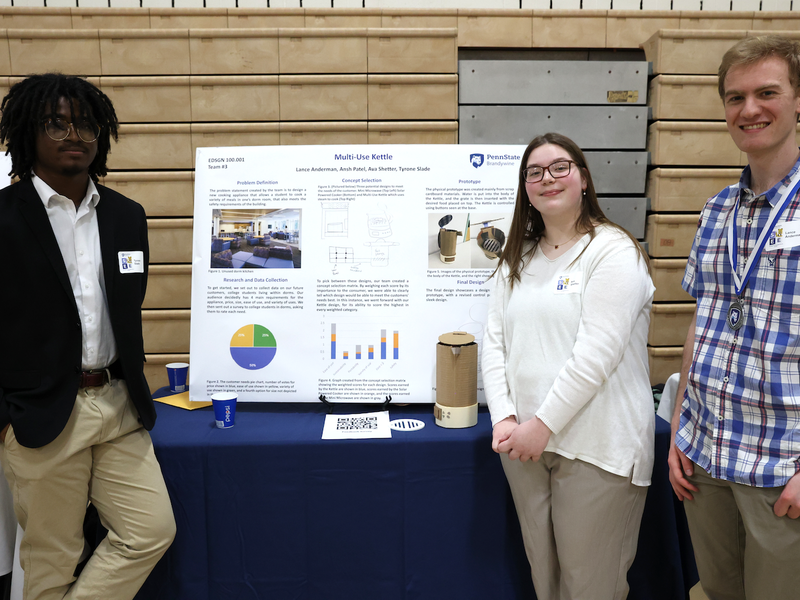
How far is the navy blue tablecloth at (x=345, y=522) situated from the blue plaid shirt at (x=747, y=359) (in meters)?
0.62

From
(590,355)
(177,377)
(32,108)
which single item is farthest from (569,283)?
(177,377)

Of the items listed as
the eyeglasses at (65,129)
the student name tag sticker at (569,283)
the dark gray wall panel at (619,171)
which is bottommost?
the student name tag sticker at (569,283)

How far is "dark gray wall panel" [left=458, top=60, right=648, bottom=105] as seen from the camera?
3.12 m

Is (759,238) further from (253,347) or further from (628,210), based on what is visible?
(628,210)

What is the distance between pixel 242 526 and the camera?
1.69 m

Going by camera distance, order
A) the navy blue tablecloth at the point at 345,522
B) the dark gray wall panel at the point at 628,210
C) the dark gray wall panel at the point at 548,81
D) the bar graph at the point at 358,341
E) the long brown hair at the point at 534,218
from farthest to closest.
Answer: the dark gray wall panel at the point at 628,210 → the dark gray wall panel at the point at 548,81 → the bar graph at the point at 358,341 → the navy blue tablecloth at the point at 345,522 → the long brown hair at the point at 534,218

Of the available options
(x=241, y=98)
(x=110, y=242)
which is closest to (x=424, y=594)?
(x=110, y=242)

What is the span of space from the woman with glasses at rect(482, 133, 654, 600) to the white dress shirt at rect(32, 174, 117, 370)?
118 cm

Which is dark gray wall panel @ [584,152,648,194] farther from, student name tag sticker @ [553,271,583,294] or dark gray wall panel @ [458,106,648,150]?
student name tag sticker @ [553,271,583,294]

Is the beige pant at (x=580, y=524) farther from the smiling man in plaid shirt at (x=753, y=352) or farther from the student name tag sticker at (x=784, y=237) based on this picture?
the student name tag sticker at (x=784, y=237)

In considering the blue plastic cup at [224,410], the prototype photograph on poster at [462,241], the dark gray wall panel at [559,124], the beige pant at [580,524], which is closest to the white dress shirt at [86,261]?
the blue plastic cup at [224,410]

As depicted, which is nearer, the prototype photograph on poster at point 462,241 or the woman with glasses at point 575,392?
the woman with glasses at point 575,392

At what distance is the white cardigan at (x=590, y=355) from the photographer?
4.27 feet

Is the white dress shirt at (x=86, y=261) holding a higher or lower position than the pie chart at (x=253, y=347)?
higher
